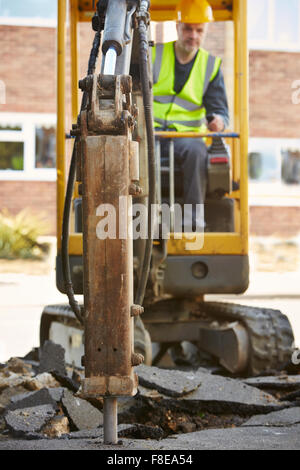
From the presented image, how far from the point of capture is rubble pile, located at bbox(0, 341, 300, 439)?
3.82 metres

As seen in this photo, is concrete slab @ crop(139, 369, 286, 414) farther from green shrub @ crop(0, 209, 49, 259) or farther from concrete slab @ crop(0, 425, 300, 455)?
green shrub @ crop(0, 209, 49, 259)

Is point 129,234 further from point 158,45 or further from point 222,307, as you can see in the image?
point 222,307

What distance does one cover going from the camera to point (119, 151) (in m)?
2.83

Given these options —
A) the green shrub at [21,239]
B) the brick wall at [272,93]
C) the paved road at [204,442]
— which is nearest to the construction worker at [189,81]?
the paved road at [204,442]

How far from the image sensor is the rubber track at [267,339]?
5801 mm

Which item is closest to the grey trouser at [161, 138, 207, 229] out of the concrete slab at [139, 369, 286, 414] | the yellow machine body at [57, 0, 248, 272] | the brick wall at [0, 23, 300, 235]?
the yellow machine body at [57, 0, 248, 272]

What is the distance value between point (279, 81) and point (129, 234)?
18.1 meters

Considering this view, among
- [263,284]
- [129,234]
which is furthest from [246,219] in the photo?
[263,284]

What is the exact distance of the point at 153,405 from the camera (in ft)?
14.3

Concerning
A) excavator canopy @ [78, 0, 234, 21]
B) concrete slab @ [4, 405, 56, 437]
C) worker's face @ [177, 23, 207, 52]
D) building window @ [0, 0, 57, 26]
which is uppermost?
building window @ [0, 0, 57, 26]

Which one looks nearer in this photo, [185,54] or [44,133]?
[185,54]

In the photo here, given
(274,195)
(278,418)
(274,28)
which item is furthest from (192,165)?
(274,28)

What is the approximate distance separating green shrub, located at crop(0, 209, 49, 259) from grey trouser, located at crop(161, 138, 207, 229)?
13028 millimetres

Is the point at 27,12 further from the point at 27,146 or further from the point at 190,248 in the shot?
the point at 190,248
